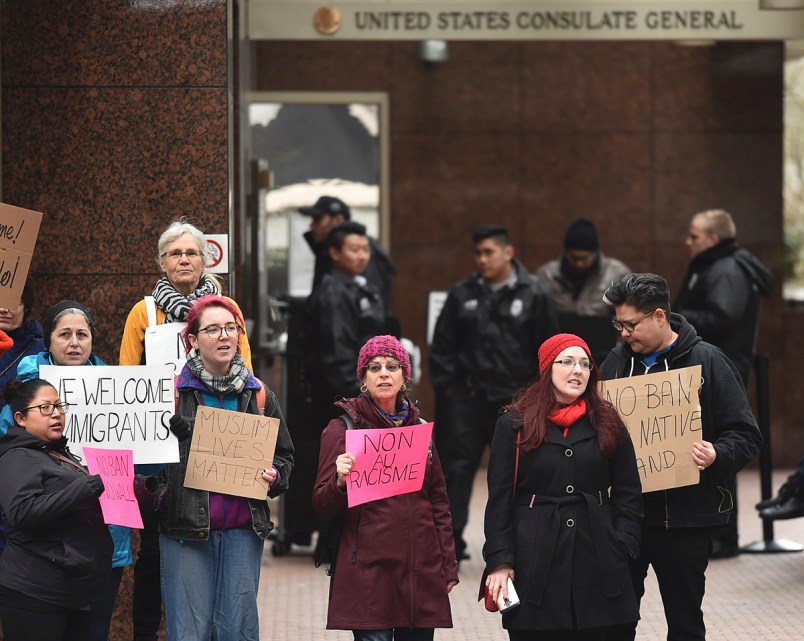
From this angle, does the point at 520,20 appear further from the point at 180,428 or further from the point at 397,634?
the point at 397,634

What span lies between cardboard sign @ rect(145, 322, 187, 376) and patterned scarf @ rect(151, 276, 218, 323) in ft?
0.19

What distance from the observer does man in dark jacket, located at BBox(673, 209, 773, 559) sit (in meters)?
10.6

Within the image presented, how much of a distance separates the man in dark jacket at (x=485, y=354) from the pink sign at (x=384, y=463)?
13.2 ft

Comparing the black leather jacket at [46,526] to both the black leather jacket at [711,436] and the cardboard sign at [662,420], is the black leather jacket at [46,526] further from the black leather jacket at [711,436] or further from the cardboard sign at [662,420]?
the black leather jacket at [711,436]

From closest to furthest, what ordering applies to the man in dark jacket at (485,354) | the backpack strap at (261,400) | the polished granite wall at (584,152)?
the backpack strap at (261,400) < the man in dark jacket at (485,354) < the polished granite wall at (584,152)

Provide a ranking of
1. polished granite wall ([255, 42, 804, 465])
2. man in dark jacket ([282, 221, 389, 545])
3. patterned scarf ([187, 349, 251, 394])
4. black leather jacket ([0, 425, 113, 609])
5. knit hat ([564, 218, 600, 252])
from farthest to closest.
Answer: polished granite wall ([255, 42, 804, 465])
knit hat ([564, 218, 600, 252])
man in dark jacket ([282, 221, 389, 545])
patterned scarf ([187, 349, 251, 394])
black leather jacket ([0, 425, 113, 609])

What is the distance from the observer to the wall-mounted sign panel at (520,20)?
11.5 meters

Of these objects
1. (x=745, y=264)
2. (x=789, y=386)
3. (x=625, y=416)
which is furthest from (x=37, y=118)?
(x=789, y=386)

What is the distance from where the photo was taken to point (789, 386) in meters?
14.6

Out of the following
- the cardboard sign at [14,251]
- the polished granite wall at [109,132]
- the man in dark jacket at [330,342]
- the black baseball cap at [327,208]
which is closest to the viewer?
the cardboard sign at [14,251]

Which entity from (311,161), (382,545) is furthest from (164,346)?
(311,161)

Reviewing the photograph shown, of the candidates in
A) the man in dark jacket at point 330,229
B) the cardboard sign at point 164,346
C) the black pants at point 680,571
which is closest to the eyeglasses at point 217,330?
the cardboard sign at point 164,346

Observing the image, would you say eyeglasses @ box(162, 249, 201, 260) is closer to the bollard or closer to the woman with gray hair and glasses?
the woman with gray hair and glasses

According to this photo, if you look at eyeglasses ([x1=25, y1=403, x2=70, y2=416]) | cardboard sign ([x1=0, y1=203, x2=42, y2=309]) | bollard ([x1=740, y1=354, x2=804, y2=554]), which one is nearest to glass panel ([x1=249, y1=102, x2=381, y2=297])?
bollard ([x1=740, y1=354, x2=804, y2=554])
